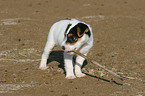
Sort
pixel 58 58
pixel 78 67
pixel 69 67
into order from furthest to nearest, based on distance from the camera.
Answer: pixel 58 58 → pixel 78 67 → pixel 69 67

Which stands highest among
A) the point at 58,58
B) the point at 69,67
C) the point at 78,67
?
the point at 69,67

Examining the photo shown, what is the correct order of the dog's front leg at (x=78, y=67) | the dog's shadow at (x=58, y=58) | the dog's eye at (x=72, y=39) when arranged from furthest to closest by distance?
1. the dog's shadow at (x=58, y=58)
2. the dog's front leg at (x=78, y=67)
3. the dog's eye at (x=72, y=39)

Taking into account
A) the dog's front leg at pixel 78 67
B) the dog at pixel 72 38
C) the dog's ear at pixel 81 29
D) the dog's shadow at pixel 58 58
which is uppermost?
the dog's ear at pixel 81 29

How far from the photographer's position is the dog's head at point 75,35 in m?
6.29

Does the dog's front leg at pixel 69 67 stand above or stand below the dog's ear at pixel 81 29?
below

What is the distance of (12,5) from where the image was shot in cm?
1881

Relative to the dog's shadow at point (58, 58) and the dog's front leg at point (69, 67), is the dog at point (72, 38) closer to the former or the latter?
the dog's front leg at point (69, 67)

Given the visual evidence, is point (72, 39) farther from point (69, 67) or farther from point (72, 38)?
point (69, 67)

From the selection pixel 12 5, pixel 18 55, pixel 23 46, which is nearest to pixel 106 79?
pixel 18 55

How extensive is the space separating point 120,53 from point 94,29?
4038 mm

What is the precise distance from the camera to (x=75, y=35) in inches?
248

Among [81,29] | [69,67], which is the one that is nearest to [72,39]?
[81,29]

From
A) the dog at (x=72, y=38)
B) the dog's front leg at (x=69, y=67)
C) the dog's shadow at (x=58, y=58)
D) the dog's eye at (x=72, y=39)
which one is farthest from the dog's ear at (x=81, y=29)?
the dog's shadow at (x=58, y=58)

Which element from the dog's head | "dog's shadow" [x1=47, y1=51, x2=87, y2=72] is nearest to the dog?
the dog's head
